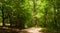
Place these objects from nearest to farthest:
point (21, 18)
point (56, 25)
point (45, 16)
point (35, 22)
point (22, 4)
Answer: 1. point (56, 25)
2. point (22, 4)
3. point (21, 18)
4. point (45, 16)
5. point (35, 22)

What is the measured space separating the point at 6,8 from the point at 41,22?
15.0 meters

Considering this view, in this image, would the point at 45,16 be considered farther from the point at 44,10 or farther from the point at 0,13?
the point at 0,13

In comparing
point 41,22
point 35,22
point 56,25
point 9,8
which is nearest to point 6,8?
point 9,8

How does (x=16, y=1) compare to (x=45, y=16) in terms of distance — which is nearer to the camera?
(x=16, y=1)

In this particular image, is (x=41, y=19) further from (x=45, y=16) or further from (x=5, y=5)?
(x=5, y=5)

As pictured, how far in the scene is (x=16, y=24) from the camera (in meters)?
30.6

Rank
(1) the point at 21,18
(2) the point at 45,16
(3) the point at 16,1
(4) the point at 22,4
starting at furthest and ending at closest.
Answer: (2) the point at 45,16, (1) the point at 21,18, (4) the point at 22,4, (3) the point at 16,1

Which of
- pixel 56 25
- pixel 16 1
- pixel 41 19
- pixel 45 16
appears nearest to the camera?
pixel 56 25

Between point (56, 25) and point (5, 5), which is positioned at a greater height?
point (5, 5)

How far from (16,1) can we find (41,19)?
11681 mm

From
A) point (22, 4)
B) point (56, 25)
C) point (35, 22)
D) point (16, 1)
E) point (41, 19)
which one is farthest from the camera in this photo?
point (35, 22)

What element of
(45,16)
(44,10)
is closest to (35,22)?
(45,16)

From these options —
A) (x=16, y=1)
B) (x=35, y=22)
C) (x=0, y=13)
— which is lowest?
(x=35, y=22)

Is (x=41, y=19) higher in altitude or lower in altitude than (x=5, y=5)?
lower
